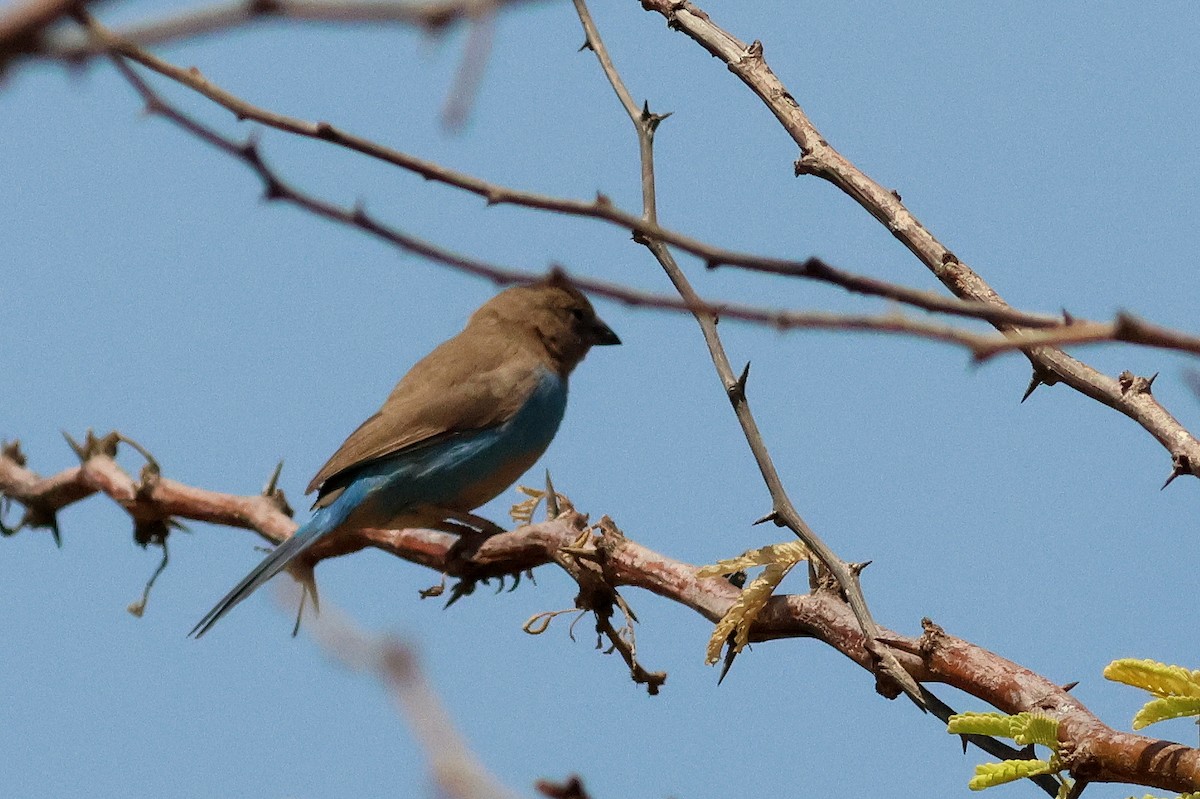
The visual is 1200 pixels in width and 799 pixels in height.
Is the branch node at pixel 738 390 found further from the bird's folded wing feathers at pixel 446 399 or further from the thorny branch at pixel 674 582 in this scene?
the bird's folded wing feathers at pixel 446 399

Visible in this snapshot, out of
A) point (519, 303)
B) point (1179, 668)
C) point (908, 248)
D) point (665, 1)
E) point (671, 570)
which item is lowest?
point (1179, 668)

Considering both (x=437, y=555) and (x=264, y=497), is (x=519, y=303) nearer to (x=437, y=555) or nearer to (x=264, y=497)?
(x=264, y=497)

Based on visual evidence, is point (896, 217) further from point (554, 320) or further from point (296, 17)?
point (554, 320)

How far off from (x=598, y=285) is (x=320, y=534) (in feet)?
14.6

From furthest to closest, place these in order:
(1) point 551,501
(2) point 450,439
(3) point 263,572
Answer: (2) point 450,439 → (3) point 263,572 → (1) point 551,501

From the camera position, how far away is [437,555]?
4867mm

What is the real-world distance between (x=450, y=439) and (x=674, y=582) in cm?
264

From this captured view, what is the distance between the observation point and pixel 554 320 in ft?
24.1

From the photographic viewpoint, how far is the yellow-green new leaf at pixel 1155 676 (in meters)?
2.84

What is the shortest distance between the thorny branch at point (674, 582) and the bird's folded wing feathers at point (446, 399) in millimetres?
742

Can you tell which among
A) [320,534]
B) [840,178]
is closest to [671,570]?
[840,178]

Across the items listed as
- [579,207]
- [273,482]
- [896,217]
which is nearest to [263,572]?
[273,482]

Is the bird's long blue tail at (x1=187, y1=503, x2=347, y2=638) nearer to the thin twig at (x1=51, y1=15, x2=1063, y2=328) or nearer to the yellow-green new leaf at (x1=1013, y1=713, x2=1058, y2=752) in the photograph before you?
the yellow-green new leaf at (x1=1013, y1=713, x2=1058, y2=752)

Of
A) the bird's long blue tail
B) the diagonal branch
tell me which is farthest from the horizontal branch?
the bird's long blue tail
